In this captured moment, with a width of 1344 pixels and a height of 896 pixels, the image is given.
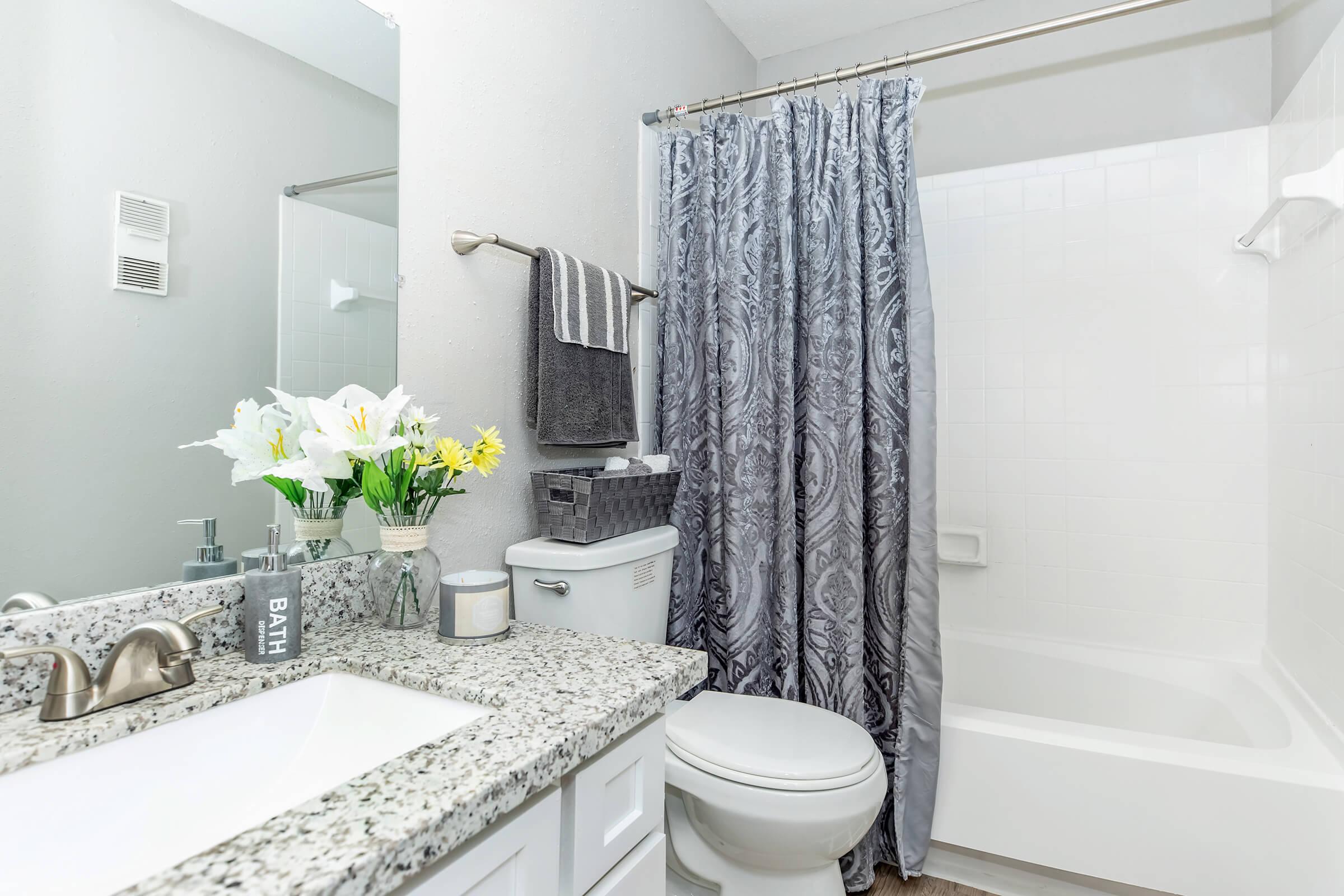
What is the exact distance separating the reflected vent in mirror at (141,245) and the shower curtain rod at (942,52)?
1.38 meters

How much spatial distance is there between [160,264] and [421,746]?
68 centimetres

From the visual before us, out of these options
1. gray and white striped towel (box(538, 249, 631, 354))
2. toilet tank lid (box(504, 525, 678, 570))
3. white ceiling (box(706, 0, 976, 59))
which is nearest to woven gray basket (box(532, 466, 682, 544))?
toilet tank lid (box(504, 525, 678, 570))

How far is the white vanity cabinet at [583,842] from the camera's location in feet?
1.98

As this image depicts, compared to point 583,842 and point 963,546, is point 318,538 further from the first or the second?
point 963,546

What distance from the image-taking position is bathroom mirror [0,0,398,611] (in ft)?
2.53

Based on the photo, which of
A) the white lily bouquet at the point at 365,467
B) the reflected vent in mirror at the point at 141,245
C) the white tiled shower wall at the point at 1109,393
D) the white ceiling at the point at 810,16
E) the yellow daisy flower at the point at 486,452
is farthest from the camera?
the white ceiling at the point at 810,16

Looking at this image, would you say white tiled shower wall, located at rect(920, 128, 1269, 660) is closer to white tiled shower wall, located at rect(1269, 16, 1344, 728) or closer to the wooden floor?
white tiled shower wall, located at rect(1269, 16, 1344, 728)

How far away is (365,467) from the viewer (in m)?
1.01

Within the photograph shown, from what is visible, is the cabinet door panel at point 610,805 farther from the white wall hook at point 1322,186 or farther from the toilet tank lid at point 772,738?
the white wall hook at point 1322,186

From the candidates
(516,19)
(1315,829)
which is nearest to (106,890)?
(516,19)

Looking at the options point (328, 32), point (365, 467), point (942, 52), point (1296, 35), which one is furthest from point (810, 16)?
point (365, 467)

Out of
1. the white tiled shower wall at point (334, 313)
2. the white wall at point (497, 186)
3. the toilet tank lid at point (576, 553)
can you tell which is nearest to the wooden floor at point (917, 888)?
the toilet tank lid at point (576, 553)

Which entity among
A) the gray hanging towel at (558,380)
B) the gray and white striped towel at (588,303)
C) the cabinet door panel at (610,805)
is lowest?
the cabinet door panel at (610,805)

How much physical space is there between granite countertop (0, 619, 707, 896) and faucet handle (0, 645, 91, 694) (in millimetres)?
33
